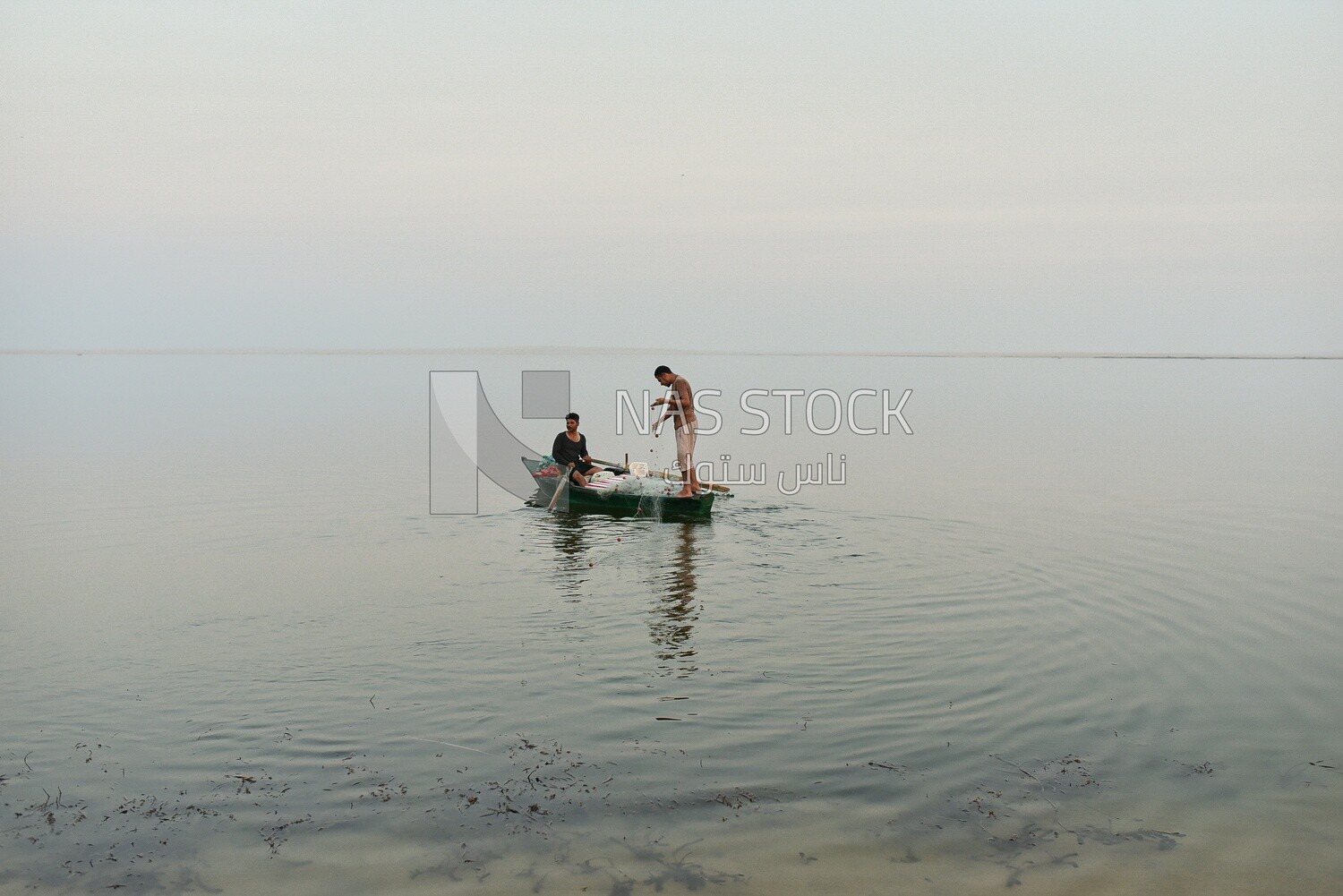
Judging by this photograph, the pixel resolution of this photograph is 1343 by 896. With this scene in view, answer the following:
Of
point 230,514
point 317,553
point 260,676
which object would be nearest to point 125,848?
point 260,676

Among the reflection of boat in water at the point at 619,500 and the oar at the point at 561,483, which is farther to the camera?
the oar at the point at 561,483

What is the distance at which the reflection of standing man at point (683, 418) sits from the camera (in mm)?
20547

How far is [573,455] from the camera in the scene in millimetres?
21984

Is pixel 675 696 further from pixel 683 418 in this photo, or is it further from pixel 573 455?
pixel 573 455

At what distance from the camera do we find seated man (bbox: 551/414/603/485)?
21859 mm

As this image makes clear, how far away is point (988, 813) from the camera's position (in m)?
7.77

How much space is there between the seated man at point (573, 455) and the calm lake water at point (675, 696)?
3.13 feet

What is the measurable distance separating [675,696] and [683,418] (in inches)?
430

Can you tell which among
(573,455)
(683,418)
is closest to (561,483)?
(573,455)

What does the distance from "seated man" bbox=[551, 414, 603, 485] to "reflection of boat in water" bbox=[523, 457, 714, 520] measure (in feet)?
0.93
